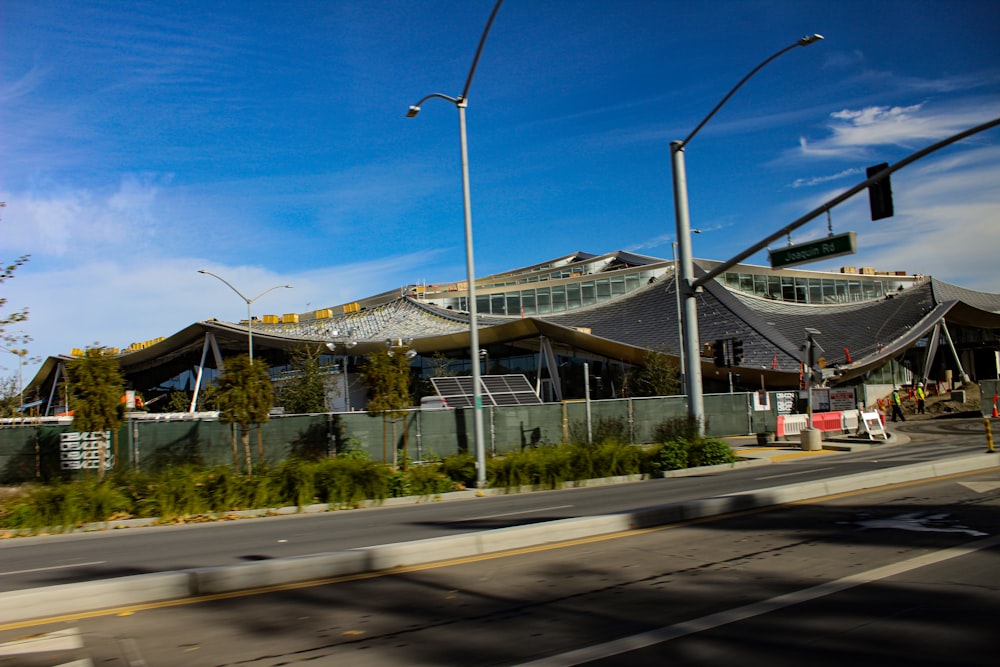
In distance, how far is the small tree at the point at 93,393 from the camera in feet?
65.5

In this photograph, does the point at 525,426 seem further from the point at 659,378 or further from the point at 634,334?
the point at 634,334

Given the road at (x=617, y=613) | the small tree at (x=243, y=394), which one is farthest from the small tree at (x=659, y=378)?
the road at (x=617, y=613)

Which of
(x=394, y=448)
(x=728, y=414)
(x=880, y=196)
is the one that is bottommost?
(x=394, y=448)

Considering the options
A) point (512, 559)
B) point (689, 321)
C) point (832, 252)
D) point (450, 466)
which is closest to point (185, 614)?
point (512, 559)

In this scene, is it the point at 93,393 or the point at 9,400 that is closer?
the point at 93,393

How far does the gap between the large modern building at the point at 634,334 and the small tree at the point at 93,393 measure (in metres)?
29.9

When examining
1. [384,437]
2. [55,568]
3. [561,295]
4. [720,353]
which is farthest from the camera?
[561,295]

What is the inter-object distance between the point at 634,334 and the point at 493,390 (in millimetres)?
23118

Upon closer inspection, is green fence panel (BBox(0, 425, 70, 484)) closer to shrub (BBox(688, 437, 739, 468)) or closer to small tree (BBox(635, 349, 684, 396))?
shrub (BBox(688, 437, 739, 468))

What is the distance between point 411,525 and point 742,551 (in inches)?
243

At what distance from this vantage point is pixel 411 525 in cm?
1334

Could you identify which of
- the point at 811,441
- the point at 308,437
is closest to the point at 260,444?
the point at 308,437

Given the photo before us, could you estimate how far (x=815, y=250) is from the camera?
18.5 meters

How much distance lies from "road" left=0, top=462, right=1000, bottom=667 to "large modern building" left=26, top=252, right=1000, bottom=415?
38438 millimetres
